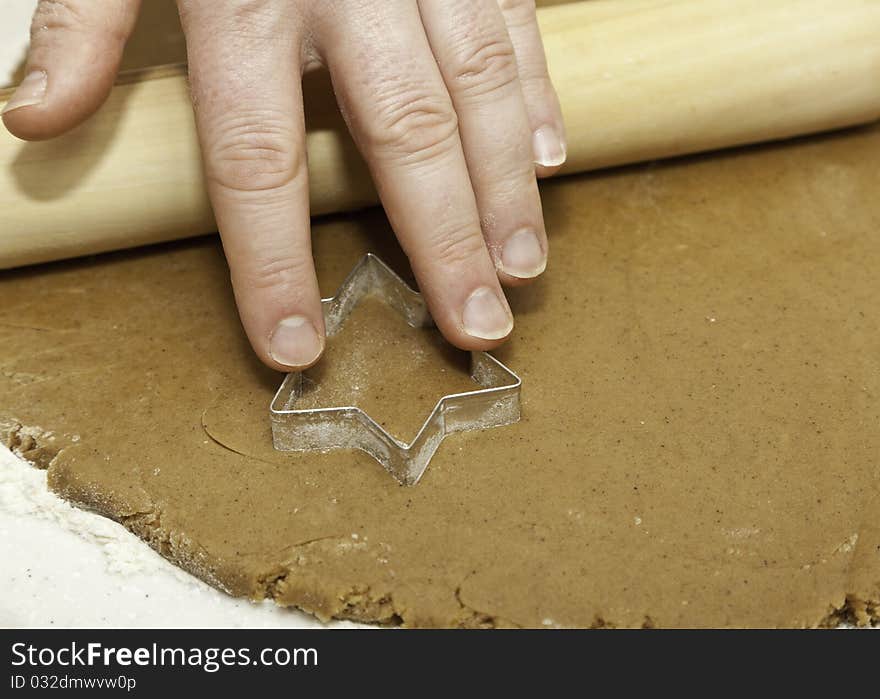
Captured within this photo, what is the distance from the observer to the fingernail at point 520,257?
150 centimetres

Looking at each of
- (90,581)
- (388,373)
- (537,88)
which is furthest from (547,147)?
(90,581)

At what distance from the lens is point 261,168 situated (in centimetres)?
138

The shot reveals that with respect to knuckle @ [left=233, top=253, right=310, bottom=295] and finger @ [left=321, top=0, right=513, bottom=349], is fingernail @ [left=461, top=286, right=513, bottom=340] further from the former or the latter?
knuckle @ [left=233, top=253, right=310, bottom=295]

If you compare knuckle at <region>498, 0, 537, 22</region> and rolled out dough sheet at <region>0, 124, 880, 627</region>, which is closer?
rolled out dough sheet at <region>0, 124, 880, 627</region>

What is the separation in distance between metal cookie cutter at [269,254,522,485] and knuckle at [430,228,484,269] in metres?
0.15

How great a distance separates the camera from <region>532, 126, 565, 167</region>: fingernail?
160cm

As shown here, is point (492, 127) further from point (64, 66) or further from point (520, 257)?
point (64, 66)

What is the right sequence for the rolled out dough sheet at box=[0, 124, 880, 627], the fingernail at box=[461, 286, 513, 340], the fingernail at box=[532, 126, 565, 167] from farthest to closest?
the fingernail at box=[532, 126, 565, 167], the fingernail at box=[461, 286, 513, 340], the rolled out dough sheet at box=[0, 124, 880, 627]

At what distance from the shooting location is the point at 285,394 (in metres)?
1.45

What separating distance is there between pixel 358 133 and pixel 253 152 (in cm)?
18

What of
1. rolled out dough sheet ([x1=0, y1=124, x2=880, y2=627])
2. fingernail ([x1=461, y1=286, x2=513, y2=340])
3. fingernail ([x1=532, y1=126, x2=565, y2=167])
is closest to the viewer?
rolled out dough sheet ([x1=0, y1=124, x2=880, y2=627])

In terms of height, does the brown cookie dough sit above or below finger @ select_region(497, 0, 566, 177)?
→ below

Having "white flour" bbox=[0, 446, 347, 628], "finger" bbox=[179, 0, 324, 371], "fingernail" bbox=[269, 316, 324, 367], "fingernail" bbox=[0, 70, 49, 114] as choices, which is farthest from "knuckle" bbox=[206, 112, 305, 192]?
"white flour" bbox=[0, 446, 347, 628]

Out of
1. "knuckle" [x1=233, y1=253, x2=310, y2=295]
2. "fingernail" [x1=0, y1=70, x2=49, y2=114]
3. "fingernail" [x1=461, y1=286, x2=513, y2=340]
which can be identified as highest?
"fingernail" [x1=0, y1=70, x2=49, y2=114]
